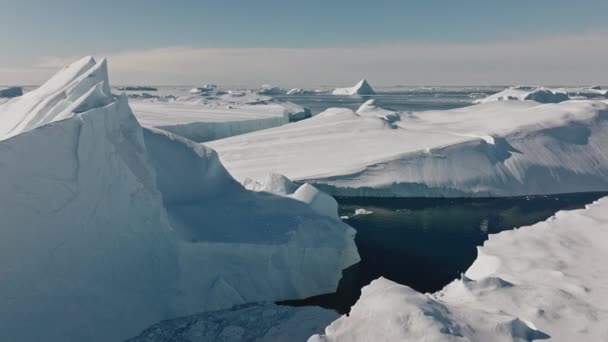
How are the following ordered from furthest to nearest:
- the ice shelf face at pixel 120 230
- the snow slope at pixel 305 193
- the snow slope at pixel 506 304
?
1. the snow slope at pixel 305 193
2. the ice shelf face at pixel 120 230
3. the snow slope at pixel 506 304

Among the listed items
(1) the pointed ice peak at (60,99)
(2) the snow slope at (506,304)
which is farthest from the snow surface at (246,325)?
(1) the pointed ice peak at (60,99)

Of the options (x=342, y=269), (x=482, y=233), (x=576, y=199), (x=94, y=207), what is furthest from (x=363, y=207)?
(x=94, y=207)

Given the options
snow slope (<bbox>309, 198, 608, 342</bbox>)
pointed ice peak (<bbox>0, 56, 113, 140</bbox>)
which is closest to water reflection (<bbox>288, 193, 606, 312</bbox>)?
snow slope (<bbox>309, 198, 608, 342</bbox>)

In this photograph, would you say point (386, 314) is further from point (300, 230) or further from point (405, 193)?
point (405, 193)

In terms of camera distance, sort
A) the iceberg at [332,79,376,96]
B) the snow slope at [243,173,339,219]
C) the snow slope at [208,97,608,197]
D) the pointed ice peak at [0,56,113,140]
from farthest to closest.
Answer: the iceberg at [332,79,376,96] < the snow slope at [208,97,608,197] < the snow slope at [243,173,339,219] < the pointed ice peak at [0,56,113,140]

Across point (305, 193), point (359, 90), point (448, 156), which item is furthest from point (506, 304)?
point (359, 90)

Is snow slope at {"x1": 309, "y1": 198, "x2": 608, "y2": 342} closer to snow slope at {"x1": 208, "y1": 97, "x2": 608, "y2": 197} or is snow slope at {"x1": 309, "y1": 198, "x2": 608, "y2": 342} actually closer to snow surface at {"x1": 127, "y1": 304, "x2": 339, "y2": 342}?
snow surface at {"x1": 127, "y1": 304, "x2": 339, "y2": 342}

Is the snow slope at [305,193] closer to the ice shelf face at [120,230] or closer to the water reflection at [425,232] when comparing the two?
the ice shelf face at [120,230]
